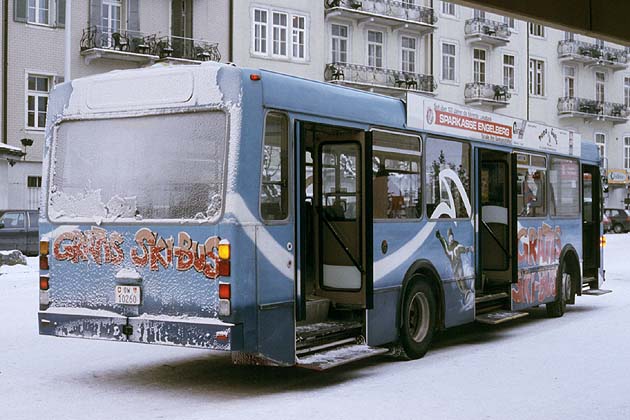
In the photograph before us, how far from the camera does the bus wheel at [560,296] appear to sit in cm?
1543

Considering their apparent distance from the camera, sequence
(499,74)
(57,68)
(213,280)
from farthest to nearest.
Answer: (499,74) < (57,68) < (213,280)

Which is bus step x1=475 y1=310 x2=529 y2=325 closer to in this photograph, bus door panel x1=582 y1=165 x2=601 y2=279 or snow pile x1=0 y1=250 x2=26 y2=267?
bus door panel x1=582 y1=165 x2=601 y2=279

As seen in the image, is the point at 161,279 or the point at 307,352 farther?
the point at 307,352

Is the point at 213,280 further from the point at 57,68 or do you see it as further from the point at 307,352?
the point at 57,68

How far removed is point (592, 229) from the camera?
677 inches

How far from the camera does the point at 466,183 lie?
12.6 meters

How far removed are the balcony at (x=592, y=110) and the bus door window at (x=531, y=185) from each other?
1763 inches

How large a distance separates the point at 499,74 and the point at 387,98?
1737 inches

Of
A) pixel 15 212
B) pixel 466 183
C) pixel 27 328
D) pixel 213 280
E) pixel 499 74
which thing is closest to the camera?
pixel 213 280

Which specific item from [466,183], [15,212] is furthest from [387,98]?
[15,212]

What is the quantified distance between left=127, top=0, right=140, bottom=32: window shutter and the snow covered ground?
2463 centimetres

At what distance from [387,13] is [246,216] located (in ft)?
128

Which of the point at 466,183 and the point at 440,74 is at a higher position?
the point at 440,74

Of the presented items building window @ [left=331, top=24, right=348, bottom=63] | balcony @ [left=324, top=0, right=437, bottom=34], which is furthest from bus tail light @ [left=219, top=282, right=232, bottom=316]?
building window @ [left=331, top=24, right=348, bottom=63]
